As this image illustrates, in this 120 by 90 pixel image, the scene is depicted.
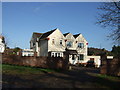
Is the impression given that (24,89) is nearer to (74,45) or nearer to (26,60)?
(26,60)

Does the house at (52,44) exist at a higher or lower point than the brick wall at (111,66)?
higher

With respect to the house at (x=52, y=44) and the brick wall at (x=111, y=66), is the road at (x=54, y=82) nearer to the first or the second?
the brick wall at (x=111, y=66)

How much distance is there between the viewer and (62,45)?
39.7 metres

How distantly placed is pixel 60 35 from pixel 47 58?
62.9 feet

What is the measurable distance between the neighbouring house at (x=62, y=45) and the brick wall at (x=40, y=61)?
13339mm

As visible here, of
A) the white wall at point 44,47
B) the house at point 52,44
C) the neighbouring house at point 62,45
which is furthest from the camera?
the white wall at point 44,47

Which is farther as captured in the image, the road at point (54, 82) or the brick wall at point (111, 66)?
the brick wall at point (111, 66)

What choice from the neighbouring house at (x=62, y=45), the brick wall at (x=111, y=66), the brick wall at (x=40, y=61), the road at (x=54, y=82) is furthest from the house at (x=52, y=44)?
the road at (x=54, y=82)

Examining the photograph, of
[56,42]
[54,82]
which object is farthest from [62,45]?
[54,82]

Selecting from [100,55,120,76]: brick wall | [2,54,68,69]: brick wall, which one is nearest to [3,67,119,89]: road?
[100,55,120,76]: brick wall

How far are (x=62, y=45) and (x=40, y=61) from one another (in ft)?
60.7

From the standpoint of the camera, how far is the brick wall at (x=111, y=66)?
1567 centimetres

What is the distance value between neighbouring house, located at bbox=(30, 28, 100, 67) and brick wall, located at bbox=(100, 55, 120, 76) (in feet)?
67.6

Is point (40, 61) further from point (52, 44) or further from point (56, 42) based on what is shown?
point (56, 42)
